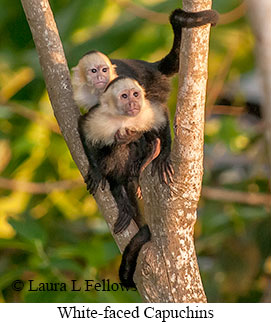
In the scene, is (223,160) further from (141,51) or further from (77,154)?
(77,154)

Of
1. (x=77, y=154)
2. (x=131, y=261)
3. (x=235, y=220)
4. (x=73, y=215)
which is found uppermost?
(x=73, y=215)

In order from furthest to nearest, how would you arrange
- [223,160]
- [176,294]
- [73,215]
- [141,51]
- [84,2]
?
[223,160] → [73,215] → [141,51] → [84,2] → [176,294]

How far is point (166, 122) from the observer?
7.57ft

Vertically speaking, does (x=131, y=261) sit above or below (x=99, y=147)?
below

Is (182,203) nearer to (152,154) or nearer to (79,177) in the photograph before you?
(152,154)

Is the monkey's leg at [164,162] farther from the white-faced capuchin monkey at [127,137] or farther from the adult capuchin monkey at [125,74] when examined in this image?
the adult capuchin monkey at [125,74]

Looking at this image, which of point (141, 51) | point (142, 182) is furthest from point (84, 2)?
point (142, 182)

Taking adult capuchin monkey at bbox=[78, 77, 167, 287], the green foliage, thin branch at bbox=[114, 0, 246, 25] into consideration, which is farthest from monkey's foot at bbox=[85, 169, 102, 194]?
thin branch at bbox=[114, 0, 246, 25]

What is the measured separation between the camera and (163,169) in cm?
201

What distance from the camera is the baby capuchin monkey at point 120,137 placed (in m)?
2.33

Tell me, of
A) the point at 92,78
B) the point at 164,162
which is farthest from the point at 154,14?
the point at 164,162

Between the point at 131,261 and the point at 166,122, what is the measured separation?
20.5 inches

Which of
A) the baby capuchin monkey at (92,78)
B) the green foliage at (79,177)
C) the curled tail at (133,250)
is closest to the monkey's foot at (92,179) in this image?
the curled tail at (133,250)

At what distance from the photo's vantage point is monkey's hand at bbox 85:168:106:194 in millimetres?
2301
